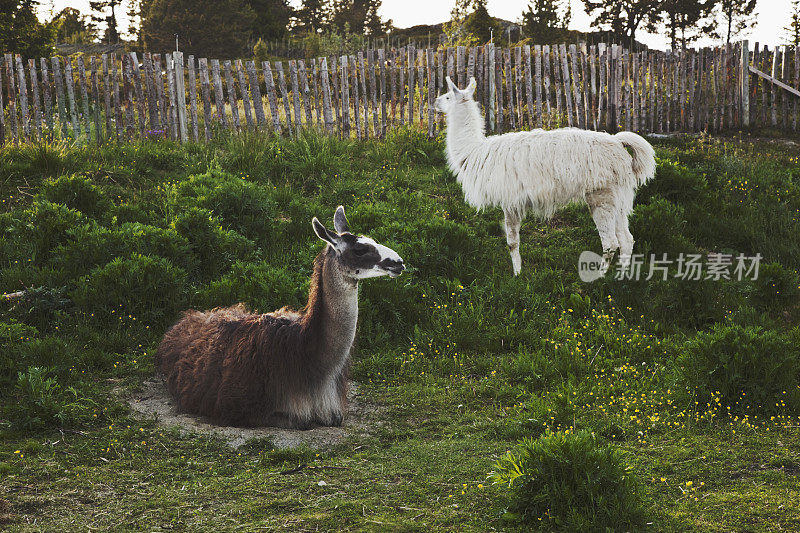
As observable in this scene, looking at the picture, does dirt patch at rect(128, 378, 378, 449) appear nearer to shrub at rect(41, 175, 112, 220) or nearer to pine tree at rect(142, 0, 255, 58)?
shrub at rect(41, 175, 112, 220)

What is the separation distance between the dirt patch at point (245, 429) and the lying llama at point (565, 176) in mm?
3084

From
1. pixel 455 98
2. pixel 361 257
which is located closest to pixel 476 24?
pixel 455 98

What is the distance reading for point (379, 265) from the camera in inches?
197

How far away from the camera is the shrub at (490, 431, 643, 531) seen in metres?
3.61

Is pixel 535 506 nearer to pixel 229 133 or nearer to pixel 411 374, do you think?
pixel 411 374

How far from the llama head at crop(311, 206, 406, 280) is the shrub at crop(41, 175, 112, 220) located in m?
4.59

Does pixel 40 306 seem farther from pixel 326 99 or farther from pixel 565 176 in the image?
pixel 326 99

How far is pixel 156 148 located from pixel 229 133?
4.43 feet

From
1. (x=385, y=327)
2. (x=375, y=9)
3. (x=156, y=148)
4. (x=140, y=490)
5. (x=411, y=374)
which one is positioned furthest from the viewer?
(x=375, y=9)

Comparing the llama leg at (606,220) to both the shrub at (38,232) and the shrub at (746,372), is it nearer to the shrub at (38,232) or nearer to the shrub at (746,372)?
the shrub at (746,372)

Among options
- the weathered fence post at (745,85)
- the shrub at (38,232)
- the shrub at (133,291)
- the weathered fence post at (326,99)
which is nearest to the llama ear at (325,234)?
the shrub at (133,291)

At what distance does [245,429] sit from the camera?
514 centimetres

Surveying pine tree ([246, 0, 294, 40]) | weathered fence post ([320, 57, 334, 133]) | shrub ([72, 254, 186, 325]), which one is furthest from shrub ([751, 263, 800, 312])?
pine tree ([246, 0, 294, 40])

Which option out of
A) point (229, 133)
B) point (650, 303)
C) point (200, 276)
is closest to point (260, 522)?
point (200, 276)
